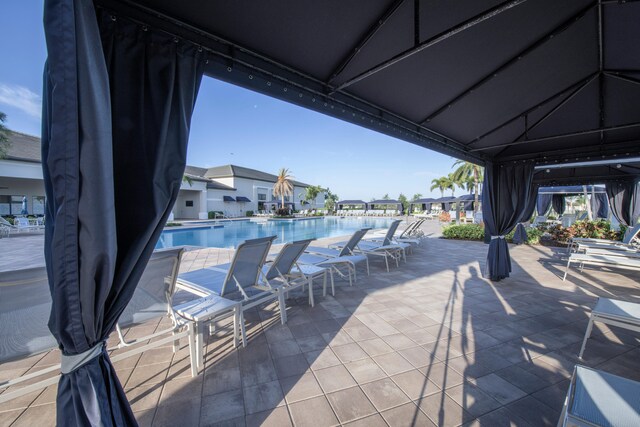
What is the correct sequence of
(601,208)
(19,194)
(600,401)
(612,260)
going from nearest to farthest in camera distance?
1. (600,401)
2. (612,260)
3. (601,208)
4. (19,194)

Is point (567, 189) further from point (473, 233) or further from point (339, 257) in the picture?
point (339, 257)

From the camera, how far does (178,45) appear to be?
1.56 m

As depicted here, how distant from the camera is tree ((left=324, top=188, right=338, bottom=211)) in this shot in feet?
132

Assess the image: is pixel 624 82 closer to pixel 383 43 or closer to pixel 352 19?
pixel 383 43

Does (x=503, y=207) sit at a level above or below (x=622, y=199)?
below

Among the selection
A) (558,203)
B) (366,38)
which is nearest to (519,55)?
(366,38)

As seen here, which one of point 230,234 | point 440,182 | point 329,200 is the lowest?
point 230,234

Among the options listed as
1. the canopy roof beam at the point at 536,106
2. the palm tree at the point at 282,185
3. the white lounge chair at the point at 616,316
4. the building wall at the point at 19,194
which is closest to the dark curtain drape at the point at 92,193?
the white lounge chair at the point at 616,316

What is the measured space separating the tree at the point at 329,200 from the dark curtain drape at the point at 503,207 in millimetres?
35045

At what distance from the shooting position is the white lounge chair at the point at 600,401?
1.18 m

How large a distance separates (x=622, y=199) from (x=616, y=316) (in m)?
9.67

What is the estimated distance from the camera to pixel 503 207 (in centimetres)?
467

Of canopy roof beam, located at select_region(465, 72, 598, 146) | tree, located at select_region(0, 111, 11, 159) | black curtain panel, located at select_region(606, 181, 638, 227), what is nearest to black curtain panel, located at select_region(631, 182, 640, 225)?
black curtain panel, located at select_region(606, 181, 638, 227)

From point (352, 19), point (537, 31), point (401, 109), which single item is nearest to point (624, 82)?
point (537, 31)
